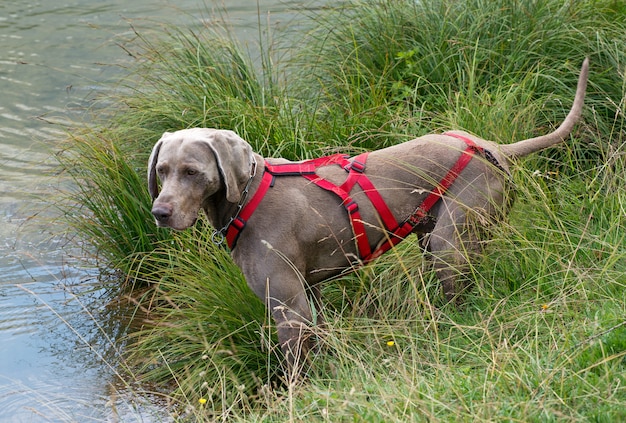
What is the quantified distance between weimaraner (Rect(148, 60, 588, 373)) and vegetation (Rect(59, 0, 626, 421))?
151 millimetres

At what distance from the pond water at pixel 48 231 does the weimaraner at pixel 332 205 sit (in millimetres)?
827

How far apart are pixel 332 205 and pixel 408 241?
785 millimetres

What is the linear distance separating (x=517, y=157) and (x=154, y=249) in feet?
7.95

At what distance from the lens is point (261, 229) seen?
402cm

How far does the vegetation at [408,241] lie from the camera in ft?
10.6

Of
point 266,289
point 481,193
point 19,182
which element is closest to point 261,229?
point 266,289

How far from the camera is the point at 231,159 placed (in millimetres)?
3883

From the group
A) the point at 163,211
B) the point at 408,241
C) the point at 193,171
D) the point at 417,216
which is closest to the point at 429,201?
the point at 417,216

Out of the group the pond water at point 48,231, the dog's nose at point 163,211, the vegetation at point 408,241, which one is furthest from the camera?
the pond water at point 48,231

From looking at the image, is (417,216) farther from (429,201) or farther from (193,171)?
(193,171)

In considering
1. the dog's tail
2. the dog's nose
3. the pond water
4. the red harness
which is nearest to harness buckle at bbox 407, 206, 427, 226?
the red harness

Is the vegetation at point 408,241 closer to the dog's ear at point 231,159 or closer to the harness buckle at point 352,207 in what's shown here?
the harness buckle at point 352,207

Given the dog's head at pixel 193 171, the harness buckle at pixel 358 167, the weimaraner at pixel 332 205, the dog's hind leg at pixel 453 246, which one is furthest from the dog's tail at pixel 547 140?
the dog's head at pixel 193 171

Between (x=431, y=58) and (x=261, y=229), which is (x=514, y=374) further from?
(x=431, y=58)
